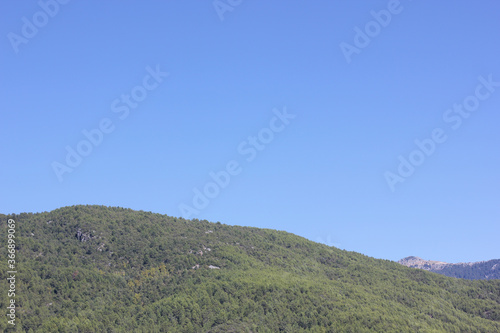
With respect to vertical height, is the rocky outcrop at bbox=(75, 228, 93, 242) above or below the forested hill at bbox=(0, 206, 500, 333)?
above

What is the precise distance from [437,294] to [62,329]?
117 m

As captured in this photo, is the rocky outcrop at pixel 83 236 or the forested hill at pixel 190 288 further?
the rocky outcrop at pixel 83 236

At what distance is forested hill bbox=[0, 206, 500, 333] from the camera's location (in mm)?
144750

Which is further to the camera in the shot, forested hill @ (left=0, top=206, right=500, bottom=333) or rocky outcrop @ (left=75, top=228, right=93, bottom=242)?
rocky outcrop @ (left=75, top=228, right=93, bottom=242)

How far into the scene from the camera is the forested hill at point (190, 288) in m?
145

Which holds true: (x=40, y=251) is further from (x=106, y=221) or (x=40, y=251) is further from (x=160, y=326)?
(x=160, y=326)

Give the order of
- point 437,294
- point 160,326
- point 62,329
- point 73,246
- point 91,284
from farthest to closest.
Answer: point 437,294, point 73,246, point 91,284, point 160,326, point 62,329

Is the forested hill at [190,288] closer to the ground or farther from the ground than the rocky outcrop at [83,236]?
closer to the ground

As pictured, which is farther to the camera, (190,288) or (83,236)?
(83,236)

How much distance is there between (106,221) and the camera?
187125 millimetres

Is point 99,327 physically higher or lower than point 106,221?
lower

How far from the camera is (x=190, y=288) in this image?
6216 inches

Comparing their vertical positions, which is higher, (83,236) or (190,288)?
(83,236)

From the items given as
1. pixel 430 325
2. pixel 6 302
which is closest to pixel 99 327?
pixel 6 302
